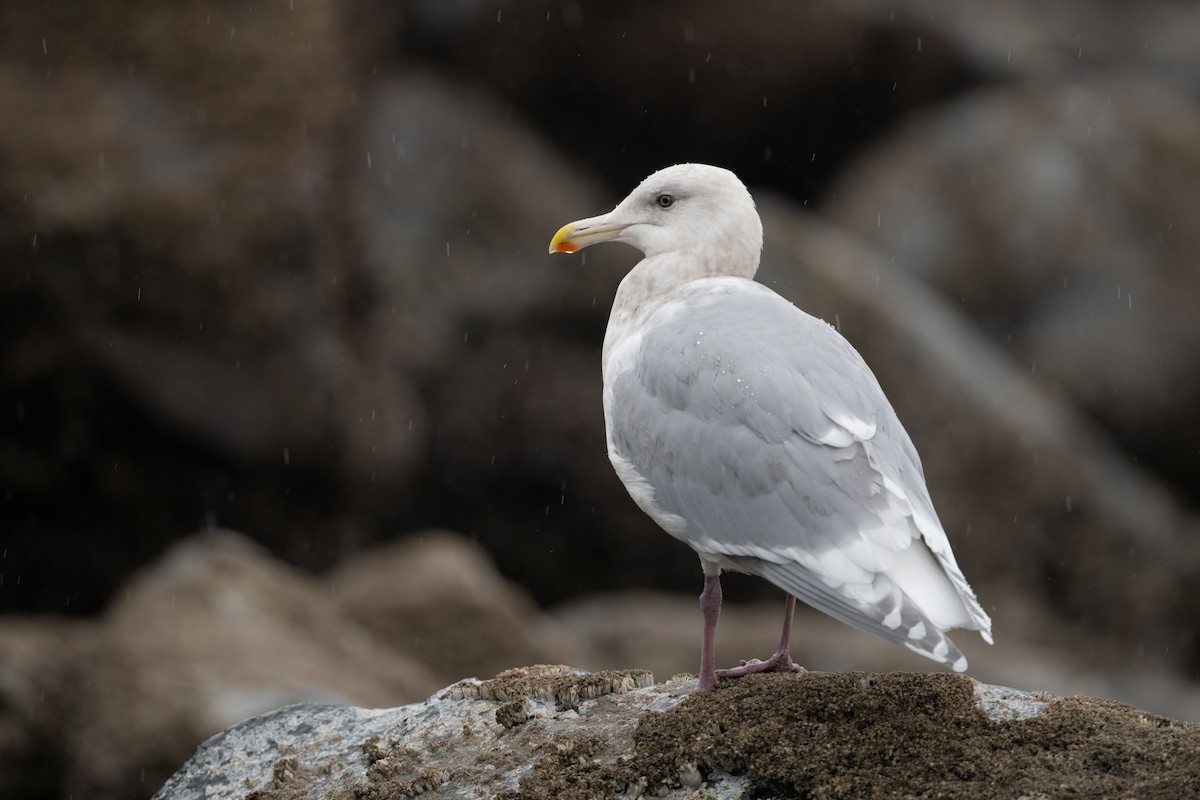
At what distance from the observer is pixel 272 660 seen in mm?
6742

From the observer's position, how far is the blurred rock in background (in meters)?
9.22

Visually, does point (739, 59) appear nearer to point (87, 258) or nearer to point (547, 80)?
point (547, 80)

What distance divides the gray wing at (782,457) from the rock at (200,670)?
9.37ft

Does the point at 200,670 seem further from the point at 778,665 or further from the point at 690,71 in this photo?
the point at 690,71

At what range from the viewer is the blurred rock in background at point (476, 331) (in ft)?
30.2

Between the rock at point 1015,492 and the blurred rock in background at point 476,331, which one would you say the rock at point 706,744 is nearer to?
the blurred rock in background at point 476,331

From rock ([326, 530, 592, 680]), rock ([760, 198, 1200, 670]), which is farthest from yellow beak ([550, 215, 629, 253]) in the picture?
rock ([760, 198, 1200, 670])

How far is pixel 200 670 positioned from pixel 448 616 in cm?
196

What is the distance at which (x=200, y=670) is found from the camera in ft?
21.3

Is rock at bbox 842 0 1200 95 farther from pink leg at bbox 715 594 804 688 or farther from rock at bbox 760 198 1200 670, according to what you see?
pink leg at bbox 715 594 804 688

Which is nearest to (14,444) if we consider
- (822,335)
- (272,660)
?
(272,660)

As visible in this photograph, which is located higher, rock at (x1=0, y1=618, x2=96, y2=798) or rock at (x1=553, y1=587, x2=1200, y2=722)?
rock at (x1=553, y1=587, x2=1200, y2=722)

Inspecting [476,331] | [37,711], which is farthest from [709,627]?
[476,331]

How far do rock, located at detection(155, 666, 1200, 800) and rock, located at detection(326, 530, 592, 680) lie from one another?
3.54 meters
